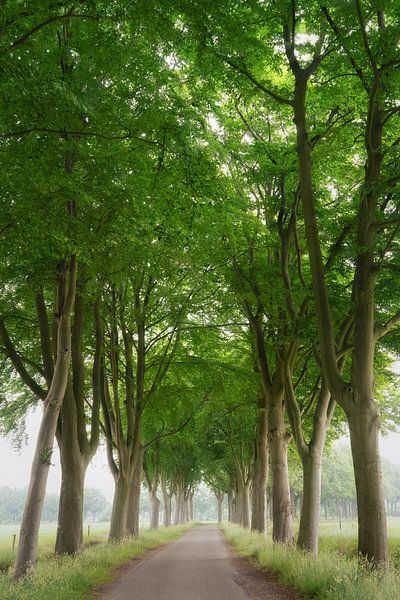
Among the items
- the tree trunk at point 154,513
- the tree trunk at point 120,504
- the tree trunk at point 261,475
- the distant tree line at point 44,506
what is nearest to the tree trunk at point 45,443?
the tree trunk at point 120,504

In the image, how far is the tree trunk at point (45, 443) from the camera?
9437mm

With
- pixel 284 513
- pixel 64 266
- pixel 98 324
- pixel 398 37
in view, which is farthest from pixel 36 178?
pixel 284 513

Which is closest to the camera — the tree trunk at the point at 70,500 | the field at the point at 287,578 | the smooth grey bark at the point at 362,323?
the field at the point at 287,578

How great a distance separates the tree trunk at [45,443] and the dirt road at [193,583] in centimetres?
167

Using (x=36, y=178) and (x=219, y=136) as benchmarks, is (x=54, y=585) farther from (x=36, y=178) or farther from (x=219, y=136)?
(x=219, y=136)

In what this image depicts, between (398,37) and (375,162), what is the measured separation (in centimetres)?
242

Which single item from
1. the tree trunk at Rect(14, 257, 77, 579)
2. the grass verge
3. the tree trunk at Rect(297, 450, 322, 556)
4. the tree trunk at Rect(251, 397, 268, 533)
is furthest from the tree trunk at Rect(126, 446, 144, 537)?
the tree trunk at Rect(14, 257, 77, 579)

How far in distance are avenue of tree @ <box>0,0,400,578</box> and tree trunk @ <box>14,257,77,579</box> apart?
4 cm

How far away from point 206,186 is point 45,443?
20.6 feet

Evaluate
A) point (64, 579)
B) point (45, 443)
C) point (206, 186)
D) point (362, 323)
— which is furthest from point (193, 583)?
point (206, 186)

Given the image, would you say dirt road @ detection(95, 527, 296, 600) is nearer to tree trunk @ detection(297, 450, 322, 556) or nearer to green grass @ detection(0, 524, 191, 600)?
green grass @ detection(0, 524, 191, 600)

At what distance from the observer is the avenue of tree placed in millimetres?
7680

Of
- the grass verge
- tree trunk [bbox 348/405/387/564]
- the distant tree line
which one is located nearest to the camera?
the grass verge

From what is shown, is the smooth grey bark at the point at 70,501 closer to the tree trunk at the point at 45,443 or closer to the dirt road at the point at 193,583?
the dirt road at the point at 193,583
